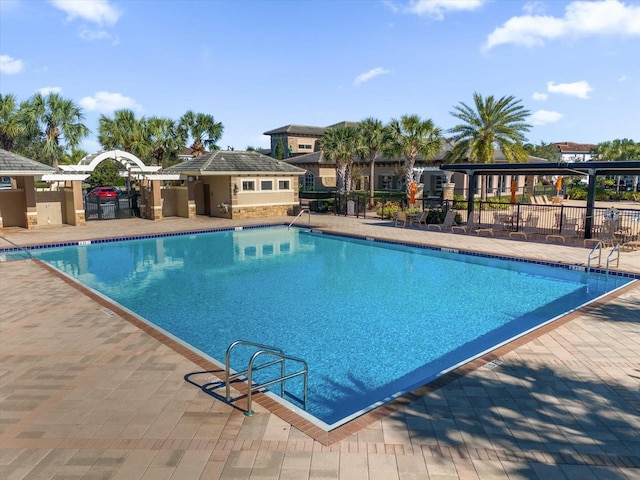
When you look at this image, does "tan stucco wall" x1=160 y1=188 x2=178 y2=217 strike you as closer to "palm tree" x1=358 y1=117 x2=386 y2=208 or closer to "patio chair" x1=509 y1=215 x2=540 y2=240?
"palm tree" x1=358 y1=117 x2=386 y2=208

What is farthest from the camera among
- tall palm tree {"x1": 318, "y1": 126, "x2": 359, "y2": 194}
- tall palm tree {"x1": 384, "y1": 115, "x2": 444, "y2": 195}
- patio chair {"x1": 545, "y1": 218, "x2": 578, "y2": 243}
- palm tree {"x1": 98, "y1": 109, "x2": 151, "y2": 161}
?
palm tree {"x1": 98, "y1": 109, "x2": 151, "y2": 161}

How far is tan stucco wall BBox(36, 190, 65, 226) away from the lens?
23.5 m

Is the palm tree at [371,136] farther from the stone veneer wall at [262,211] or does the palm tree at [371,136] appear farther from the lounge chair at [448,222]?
the lounge chair at [448,222]

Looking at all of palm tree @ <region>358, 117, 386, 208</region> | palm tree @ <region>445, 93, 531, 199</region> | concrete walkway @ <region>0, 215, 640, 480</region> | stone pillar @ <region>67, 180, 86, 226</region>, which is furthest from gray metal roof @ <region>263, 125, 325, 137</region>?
concrete walkway @ <region>0, 215, 640, 480</region>

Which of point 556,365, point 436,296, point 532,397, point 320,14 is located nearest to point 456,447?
point 532,397

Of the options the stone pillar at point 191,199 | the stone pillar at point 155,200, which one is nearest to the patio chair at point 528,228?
the stone pillar at point 191,199

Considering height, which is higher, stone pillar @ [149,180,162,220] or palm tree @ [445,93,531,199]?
palm tree @ [445,93,531,199]

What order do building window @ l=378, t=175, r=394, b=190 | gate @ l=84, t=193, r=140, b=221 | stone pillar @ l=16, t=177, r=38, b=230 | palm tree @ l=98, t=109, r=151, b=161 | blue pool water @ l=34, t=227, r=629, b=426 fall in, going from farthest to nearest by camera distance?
building window @ l=378, t=175, r=394, b=190
palm tree @ l=98, t=109, r=151, b=161
gate @ l=84, t=193, r=140, b=221
stone pillar @ l=16, t=177, r=38, b=230
blue pool water @ l=34, t=227, r=629, b=426

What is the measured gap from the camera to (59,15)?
1764cm

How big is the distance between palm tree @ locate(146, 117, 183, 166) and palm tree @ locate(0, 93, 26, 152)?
8.53 meters

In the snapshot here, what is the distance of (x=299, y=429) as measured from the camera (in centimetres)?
510

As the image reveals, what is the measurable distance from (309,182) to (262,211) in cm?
1946

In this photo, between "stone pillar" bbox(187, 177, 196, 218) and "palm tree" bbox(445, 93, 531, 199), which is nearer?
"stone pillar" bbox(187, 177, 196, 218)

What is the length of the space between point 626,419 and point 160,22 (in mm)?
19812
